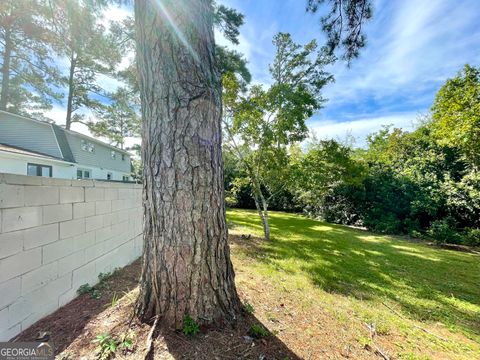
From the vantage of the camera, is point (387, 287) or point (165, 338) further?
point (387, 287)

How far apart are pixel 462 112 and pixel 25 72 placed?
19413 mm

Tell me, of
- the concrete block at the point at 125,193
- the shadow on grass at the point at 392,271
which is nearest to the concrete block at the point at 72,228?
the concrete block at the point at 125,193

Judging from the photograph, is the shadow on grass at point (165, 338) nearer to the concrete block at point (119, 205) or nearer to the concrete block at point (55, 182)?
the concrete block at point (55, 182)

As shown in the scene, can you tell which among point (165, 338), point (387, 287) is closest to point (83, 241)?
point (165, 338)

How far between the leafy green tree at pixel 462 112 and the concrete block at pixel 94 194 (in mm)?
10919

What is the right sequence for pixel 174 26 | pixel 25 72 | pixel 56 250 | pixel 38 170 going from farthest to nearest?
pixel 25 72 → pixel 38 170 → pixel 56 250 → pixel 174 26

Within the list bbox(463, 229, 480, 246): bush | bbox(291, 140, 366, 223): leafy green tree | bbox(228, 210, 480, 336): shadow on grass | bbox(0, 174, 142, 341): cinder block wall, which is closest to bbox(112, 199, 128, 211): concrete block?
bbox(0, 174, 142, 341): cinder block wall

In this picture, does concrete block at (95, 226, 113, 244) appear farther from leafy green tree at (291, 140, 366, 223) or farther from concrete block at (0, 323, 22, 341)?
leafy green tree at (291, 140, 366, 223)

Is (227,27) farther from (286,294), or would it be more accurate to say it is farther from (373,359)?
(373,359)

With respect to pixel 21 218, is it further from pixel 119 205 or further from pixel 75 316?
pixel 119 205

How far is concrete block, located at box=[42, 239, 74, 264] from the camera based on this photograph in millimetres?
2061

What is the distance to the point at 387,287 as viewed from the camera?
13.2 feet

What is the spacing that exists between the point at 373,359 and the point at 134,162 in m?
30.1

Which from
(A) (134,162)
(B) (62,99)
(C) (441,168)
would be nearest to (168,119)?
(C) (441,168)
